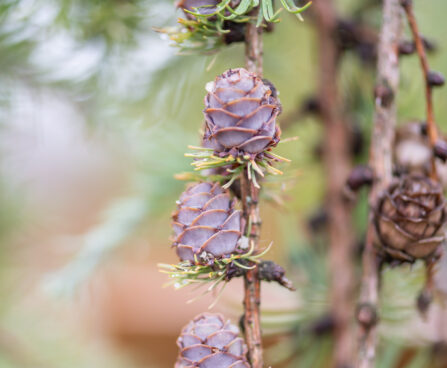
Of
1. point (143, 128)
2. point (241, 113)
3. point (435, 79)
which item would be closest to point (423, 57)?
point (435, 79)

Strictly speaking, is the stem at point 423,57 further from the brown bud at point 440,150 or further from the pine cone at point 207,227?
the pine cone at point 207,227

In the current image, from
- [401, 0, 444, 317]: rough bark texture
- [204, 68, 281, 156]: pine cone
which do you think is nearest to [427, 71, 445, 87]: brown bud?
[401, 0, 444, 317]: rough bark texture

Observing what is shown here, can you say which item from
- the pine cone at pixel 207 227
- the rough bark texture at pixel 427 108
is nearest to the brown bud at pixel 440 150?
the rough bark texture at pixel 427 108

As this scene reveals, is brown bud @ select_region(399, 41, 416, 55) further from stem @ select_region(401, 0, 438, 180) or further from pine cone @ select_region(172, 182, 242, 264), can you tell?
pine cone @ select_region(172, 182, 242, 264)

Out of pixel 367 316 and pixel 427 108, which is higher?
pixel 427 108

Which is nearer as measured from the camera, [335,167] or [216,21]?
[216,21]

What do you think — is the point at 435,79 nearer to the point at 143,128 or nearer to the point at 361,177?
the point at 361,177

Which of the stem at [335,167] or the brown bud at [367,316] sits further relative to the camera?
the stem at [335,167]
